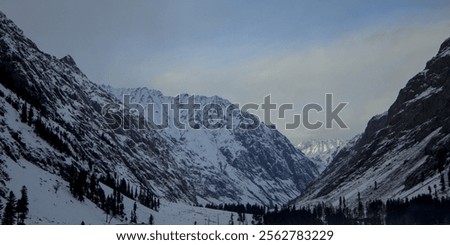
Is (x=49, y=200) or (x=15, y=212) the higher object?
(x=49, y=200)

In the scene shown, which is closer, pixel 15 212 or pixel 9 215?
pixel 9 215

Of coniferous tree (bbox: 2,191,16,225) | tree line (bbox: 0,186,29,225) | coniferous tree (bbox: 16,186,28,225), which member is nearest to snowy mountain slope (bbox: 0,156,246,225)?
coniferous tree (bbox: 16,186,28,225)

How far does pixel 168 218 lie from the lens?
197625 millimetres

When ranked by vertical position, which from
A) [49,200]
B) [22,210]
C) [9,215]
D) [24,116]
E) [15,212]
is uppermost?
[24,116]

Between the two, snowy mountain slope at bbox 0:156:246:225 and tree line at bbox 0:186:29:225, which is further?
snowy mountain slope at bbox 0:156:246:225

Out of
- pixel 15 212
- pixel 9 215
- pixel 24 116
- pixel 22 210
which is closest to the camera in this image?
pixel 9 215

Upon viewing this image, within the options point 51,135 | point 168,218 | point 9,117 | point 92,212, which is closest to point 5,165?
point 92,212

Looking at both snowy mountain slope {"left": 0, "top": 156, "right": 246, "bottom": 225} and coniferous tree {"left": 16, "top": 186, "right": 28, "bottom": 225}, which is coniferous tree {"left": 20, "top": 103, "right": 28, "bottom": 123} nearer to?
snowy mountain slope {"left": 0, "top": 156, "right": 246, "bottom": 225}

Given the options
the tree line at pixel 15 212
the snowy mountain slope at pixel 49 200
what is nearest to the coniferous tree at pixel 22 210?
the tree line at pixel 15 212

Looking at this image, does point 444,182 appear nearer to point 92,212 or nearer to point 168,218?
point 168,218

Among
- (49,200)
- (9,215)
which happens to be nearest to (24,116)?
(49,200)

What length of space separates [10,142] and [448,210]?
100439 millimetres

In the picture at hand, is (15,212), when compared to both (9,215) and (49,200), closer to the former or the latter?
(9,215)

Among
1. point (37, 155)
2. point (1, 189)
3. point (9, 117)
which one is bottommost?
point (1, 189)
